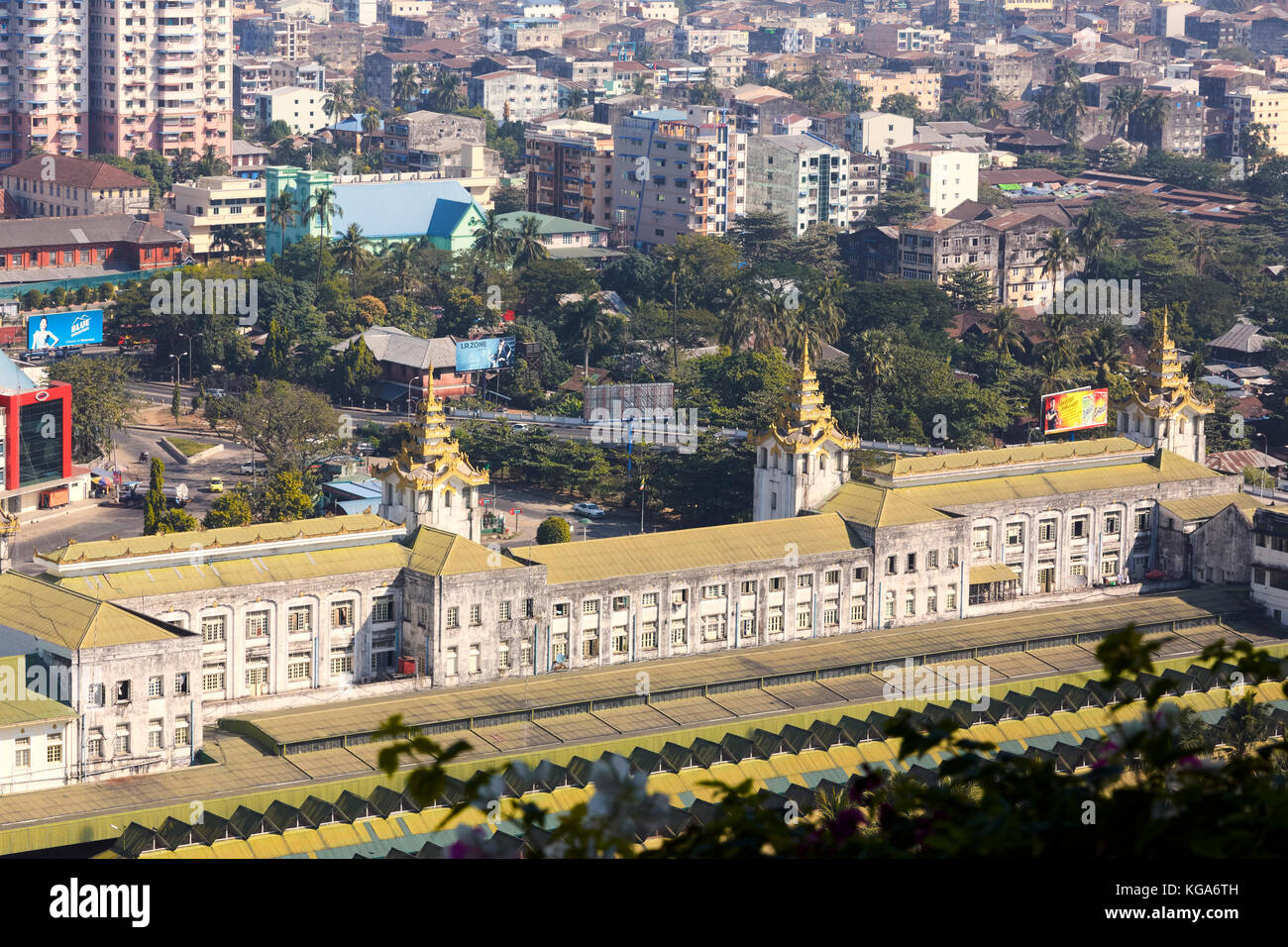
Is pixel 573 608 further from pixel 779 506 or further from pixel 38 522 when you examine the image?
pixel 38 522

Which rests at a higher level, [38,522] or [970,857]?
[970,857]

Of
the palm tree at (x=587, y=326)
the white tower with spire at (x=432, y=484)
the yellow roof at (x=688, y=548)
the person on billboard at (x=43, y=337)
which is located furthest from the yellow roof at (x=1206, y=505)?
the person on billboard at (x=43, y=337)

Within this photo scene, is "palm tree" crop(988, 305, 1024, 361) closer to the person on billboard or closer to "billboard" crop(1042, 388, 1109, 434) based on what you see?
"billboard" crop(1042, 388, 1109, 434)

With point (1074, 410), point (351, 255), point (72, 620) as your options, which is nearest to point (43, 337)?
point (351, 255)

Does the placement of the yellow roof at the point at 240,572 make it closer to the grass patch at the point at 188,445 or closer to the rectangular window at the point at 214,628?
the rectangular window at the point at 214,628

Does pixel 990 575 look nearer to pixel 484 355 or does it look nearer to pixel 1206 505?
pixel 1206 505
